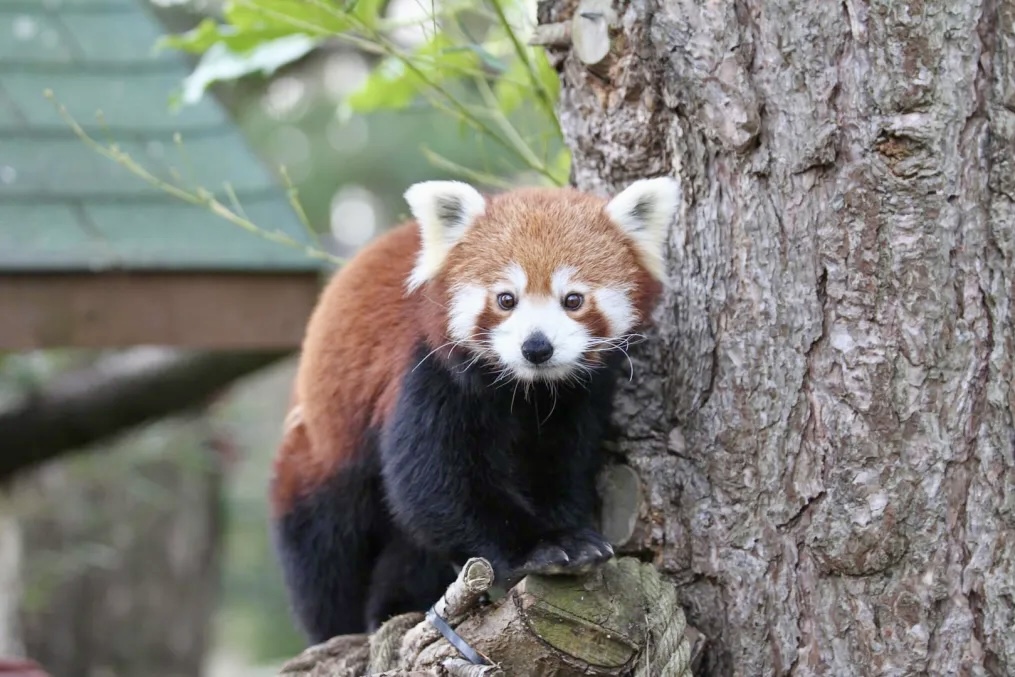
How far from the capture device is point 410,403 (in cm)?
243

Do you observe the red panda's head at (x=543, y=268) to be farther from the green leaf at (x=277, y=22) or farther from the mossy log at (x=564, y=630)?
the green leaf at (x=277, y=22)

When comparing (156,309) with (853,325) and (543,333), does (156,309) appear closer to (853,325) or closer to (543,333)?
(543,333)

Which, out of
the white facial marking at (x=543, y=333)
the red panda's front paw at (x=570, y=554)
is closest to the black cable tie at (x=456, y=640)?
the red panda's front paw at (x=570, y=554)

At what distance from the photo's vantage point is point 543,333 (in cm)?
224

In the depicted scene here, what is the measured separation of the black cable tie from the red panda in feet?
0.63

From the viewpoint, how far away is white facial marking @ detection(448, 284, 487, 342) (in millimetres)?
2359

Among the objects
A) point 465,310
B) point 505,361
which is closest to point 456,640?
point 505,361

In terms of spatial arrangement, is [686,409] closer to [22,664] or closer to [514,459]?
[514,459]

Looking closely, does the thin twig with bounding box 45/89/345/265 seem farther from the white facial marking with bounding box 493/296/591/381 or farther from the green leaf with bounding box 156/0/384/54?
the white facial marking with bounding box 493/296/591/381

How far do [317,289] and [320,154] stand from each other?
494 cm

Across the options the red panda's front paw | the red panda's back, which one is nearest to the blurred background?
the red panda's back

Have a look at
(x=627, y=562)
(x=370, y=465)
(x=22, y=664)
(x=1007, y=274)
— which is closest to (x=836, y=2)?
(x=1007, y=274)

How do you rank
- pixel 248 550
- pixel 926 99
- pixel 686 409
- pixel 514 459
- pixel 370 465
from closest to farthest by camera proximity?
pixel 926 99, pixel 686 409, pixel 514 459, pixel 370 465, pixel 248 550

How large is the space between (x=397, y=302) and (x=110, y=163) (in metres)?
2.04
